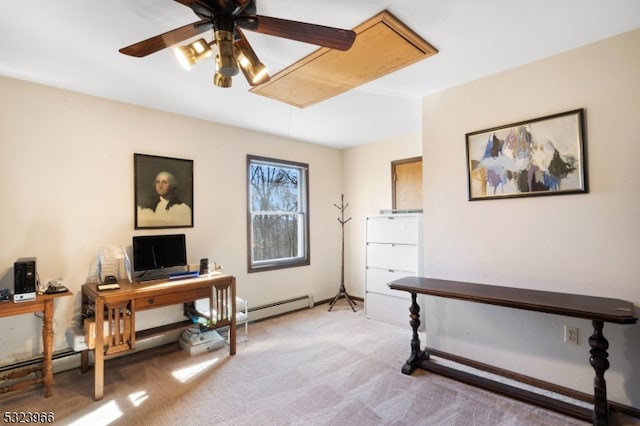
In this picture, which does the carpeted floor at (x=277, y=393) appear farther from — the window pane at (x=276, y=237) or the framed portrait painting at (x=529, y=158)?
the framed portrait painting at (x=529, y=158)

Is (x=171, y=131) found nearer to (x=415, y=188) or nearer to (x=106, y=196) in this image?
(x=106, y=196)

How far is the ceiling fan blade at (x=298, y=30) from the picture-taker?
4.48 ft

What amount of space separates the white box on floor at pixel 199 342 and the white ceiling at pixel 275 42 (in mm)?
2275

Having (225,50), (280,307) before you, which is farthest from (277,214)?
(225,50)

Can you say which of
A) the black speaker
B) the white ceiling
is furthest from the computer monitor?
the white ceiling

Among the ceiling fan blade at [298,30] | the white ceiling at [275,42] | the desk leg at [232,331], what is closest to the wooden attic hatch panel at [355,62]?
the white ceiling at [275,42]

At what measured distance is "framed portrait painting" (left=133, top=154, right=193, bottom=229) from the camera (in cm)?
299

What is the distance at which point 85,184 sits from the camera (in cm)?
272

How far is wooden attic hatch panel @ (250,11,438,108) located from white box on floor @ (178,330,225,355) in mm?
2400

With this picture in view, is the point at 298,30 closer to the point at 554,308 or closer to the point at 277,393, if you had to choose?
the point at 554,308

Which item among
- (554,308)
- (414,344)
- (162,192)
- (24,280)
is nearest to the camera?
(554,308)

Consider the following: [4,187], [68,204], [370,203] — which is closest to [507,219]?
[370,203]

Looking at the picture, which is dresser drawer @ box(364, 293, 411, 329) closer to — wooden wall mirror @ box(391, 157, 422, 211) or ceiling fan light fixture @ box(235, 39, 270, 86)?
wooden wall mirror @ box(391, 157, 422, 211)

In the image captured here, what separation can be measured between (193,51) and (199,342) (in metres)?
2.57
